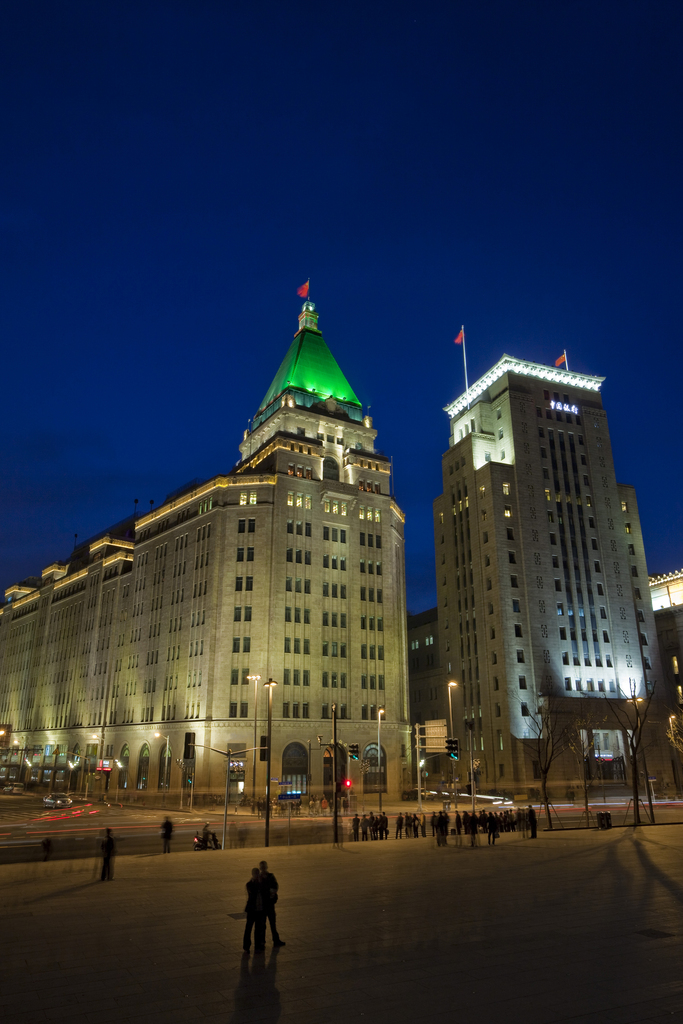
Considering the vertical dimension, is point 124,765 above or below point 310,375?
below

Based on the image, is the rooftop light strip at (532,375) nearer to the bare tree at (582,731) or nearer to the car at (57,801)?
the bare tree at (582,731)

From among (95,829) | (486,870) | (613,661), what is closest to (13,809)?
(95,829)

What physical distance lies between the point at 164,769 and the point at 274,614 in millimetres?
24480

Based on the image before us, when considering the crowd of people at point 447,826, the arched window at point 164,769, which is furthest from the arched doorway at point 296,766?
the crowd of people at point 447,826

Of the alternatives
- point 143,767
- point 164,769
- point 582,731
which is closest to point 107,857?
point 164,769

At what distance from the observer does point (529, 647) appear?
88.2 metres

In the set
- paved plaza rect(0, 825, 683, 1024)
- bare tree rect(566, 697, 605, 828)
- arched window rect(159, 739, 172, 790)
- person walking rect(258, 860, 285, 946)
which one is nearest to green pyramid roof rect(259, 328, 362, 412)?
arched window rect(159, 739, 172, 790)

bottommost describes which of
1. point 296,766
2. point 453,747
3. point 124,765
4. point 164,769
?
point 164,769

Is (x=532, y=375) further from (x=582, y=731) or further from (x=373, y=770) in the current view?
(x=373, y=770)

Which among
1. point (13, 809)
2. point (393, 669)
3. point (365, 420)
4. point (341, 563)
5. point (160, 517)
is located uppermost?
point (365, 420)

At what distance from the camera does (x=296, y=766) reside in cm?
7538

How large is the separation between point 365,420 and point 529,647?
39.3 meters

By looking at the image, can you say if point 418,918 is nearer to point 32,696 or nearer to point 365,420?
point 365,420

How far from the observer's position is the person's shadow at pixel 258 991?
10094 millimetres
